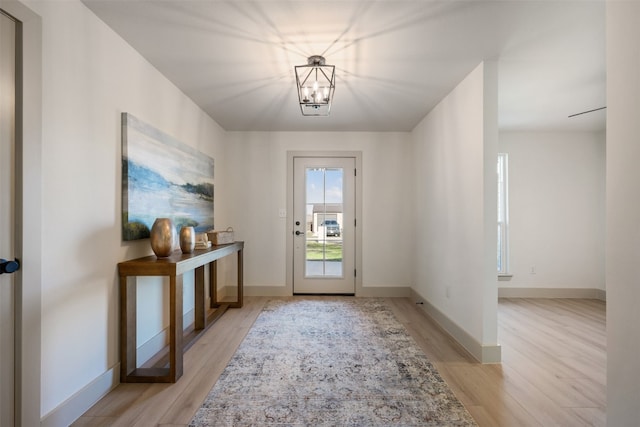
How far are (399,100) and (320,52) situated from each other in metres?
1.28

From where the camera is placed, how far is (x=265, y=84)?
2.90 meters

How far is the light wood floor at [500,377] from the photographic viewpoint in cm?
180

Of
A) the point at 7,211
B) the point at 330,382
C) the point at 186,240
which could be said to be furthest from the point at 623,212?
the point at 186,240

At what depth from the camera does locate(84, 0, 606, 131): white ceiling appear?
6.10 ft

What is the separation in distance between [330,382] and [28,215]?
1.93m

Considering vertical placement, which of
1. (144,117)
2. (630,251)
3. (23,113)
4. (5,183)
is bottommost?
(630,251)

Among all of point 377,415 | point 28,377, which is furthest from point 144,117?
point 377,415

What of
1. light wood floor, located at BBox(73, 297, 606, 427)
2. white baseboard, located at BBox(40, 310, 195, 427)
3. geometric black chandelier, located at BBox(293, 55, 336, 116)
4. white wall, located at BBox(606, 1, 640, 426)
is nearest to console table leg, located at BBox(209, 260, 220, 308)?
light wood floor, located at BBox(73, 297, 606, 427)

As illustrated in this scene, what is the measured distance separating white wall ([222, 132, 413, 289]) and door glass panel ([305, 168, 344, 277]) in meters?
0.33

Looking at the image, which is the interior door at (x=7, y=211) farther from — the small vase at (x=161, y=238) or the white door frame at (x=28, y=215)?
the small vase at (x=161, y=238)

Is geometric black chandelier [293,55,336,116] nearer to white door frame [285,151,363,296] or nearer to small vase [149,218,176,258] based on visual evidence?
small vase [149,218,176,258]

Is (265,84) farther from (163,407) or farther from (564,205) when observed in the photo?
(564,205)

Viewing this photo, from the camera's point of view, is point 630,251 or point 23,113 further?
point 23,113

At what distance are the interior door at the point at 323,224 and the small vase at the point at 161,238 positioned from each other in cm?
239
